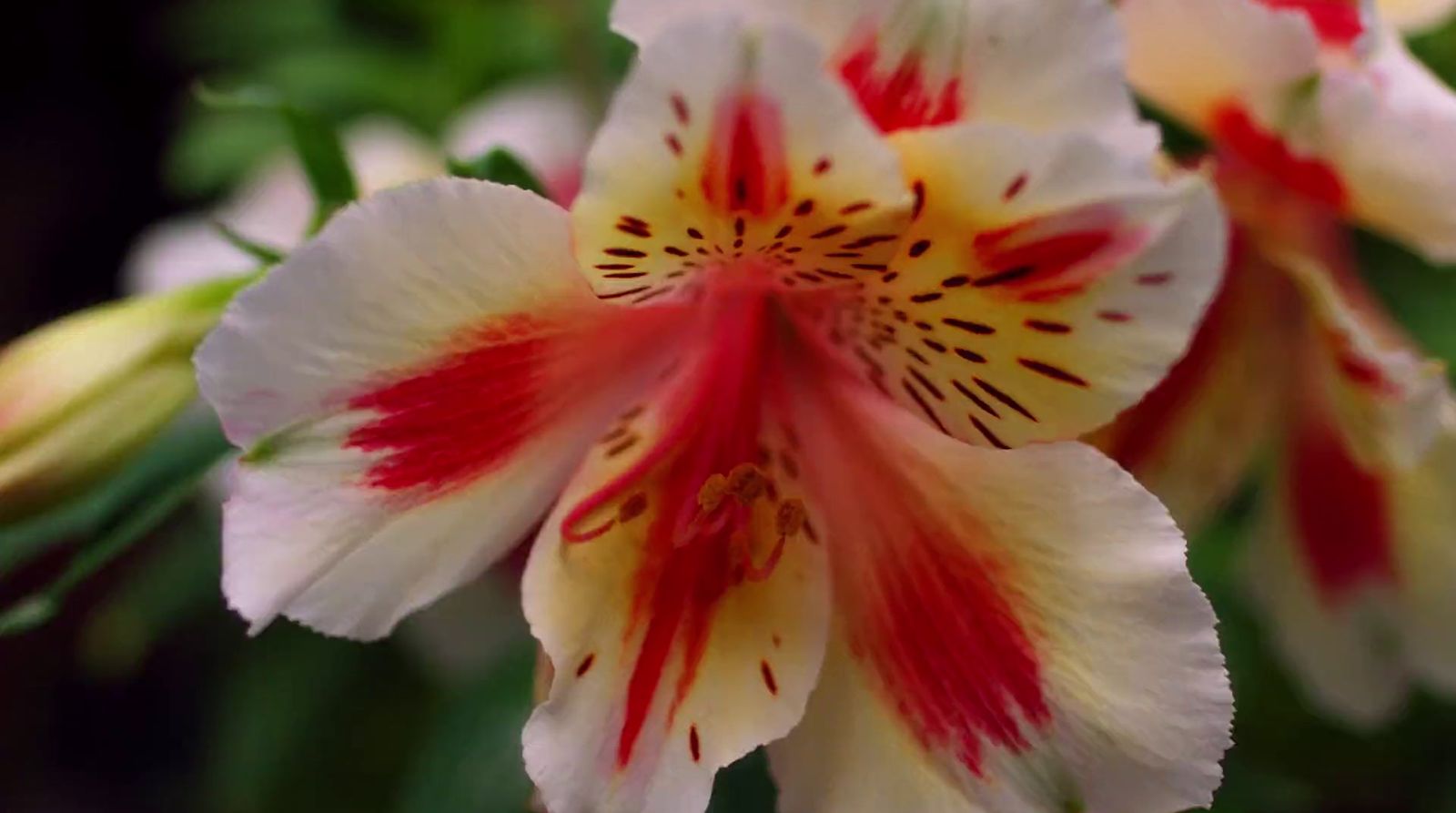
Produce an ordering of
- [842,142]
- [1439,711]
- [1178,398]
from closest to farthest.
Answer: [842,142], [1178,398], [1439,711]

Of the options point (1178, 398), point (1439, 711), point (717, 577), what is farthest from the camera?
point (1439, 711)

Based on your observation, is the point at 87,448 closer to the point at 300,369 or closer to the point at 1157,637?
the point at 300,369

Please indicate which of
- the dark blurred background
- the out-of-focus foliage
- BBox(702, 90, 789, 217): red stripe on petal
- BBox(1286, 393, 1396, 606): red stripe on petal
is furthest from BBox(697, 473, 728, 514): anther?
the dark blurred background

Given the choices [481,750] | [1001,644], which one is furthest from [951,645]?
[481,750]

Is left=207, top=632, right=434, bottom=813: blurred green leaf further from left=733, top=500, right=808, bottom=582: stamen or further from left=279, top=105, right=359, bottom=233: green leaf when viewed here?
left=733, top=500, right=808, bottom=582: stamen

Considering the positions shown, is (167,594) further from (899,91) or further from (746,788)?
(899,91)

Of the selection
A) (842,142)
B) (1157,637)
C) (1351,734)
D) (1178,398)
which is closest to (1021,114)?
(842,142)
